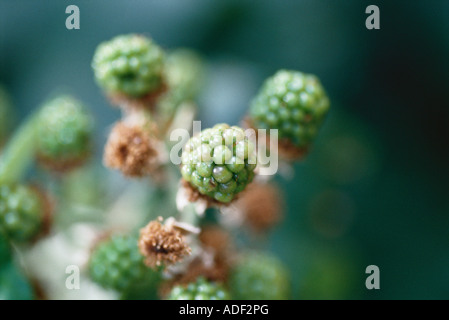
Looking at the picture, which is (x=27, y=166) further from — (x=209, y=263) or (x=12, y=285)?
(x=209, y=263)

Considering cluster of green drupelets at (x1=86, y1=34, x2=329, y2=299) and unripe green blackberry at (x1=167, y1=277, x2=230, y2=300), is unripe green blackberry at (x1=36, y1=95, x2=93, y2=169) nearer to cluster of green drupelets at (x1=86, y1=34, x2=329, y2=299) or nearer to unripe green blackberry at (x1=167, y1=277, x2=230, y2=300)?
cluster of green drupelets at (x1=86, y1=34, x2=329, y2=299)

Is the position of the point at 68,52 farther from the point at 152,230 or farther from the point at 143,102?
the point at 152,230

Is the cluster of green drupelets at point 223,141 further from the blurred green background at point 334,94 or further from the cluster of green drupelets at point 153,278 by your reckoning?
the blurred green background at point 334,94

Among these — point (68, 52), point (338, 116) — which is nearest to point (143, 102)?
point (68, 52)

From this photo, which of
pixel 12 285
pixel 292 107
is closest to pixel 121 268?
pixel 12 285

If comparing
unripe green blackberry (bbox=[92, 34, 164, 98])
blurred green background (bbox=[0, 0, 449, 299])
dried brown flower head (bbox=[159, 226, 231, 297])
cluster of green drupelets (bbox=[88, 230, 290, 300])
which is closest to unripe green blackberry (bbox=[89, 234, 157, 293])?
cluster of green drupelets (bbox=[88, 230, 290, 300])

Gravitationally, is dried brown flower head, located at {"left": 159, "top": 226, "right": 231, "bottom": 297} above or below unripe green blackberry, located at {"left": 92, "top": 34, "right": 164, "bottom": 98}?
below
